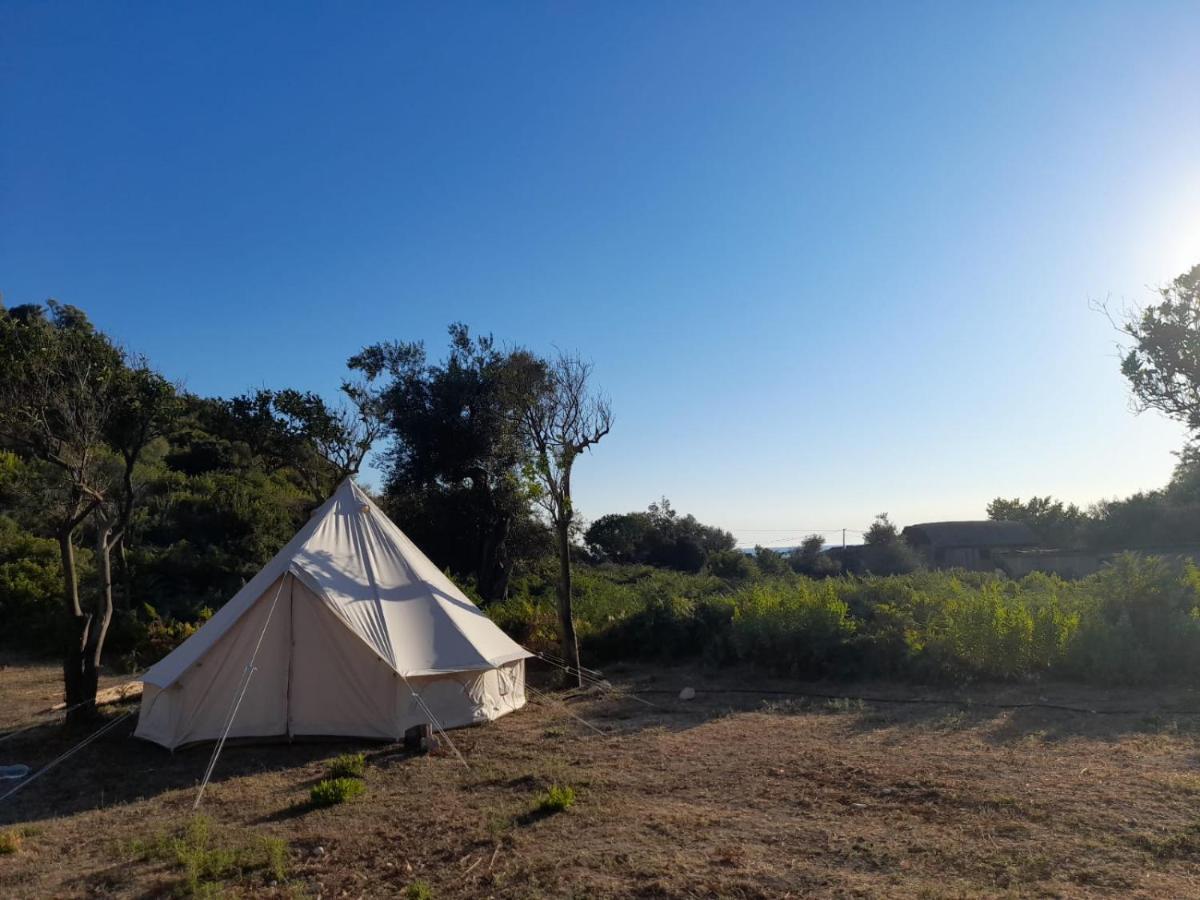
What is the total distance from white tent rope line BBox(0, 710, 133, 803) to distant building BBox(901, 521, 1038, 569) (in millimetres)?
27597

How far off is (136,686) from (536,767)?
6.55 m

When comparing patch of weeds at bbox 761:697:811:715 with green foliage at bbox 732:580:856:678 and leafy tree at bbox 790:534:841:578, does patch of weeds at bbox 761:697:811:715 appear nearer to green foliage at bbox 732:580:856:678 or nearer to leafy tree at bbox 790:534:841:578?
green foliage at bbox 732:580:856:678

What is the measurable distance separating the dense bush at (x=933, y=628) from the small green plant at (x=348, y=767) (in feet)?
18.8

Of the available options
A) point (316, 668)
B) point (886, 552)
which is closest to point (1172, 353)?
point (316, 668)

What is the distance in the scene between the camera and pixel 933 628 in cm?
996

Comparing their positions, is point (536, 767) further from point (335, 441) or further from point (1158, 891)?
point (335, 441)

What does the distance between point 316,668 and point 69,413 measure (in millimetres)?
3686

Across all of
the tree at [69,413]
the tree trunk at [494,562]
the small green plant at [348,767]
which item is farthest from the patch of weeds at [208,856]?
the tree trunk at [494,562]

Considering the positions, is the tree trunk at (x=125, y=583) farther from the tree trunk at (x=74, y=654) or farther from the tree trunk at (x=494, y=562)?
the tree trunk at (x=74, y=654)

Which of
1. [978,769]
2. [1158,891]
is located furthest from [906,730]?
[1158,891]

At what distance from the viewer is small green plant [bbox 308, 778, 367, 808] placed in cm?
591

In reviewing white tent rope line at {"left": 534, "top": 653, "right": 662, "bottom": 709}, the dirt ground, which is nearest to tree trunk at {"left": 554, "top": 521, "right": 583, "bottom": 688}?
white tent rope line at {"left": 534, "top": 653, "right": 662, "bottom": 709}

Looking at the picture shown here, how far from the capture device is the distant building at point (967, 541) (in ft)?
102

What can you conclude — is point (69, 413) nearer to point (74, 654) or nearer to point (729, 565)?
point (74, 654)
